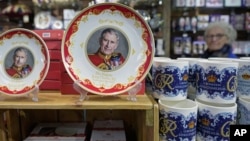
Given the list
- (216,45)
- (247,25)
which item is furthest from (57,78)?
(247,25)

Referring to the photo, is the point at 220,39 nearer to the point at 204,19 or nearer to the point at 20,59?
the point at 204,19

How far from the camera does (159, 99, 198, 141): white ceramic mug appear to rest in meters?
0.76

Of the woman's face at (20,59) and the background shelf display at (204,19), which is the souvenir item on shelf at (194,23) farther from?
the woman's face at (20,59)

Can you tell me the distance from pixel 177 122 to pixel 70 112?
52 cm

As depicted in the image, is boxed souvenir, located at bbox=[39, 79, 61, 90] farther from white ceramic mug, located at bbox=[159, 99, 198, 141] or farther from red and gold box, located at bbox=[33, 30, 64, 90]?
white ceramic mug, located at bbox=[159, 99, 198, 141]

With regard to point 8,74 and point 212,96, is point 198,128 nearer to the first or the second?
point 212,96

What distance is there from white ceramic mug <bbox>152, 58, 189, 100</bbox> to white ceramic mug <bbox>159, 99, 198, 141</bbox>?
1.5 inches

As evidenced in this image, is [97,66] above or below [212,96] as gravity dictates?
above

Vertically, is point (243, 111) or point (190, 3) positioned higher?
point (190, 3)

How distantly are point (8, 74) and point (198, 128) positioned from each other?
642mm

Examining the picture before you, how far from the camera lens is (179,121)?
761 mm

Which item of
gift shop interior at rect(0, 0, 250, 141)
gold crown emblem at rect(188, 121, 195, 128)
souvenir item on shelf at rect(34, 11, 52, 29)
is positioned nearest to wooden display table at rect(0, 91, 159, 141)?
gift shop interior at rect(0, 0, 250, 141)

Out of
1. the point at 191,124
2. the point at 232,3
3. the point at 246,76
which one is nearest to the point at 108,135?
the point at 191,124

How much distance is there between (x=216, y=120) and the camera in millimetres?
767
